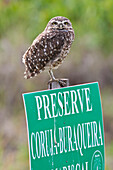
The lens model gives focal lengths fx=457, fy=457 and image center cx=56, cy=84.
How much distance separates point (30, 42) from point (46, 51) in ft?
16.0

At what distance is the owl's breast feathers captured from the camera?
3622mm

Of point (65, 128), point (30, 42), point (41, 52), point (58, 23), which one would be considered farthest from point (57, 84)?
point (30, 42)

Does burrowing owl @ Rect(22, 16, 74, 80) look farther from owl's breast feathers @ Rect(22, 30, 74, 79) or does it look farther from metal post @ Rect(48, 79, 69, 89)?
metal post @ Rect(48, 79, 69, 89)

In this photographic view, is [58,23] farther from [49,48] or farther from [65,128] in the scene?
[65,128]

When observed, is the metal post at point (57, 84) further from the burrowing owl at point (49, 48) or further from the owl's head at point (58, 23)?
the owl's head at point (58, 23)

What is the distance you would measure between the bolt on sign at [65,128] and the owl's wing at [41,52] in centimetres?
68

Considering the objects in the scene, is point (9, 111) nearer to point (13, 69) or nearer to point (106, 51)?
point (13, 69)

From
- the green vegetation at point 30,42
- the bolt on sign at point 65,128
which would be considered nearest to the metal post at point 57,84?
the bolt on sign at point 65,128

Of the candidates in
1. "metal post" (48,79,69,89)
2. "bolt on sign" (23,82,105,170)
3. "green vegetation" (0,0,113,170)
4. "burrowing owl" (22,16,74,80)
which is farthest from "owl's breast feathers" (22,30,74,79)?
"green vegetation" (0,0,113,170)

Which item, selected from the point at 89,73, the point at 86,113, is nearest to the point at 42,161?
the point at 86,113

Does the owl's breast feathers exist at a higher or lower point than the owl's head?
lower

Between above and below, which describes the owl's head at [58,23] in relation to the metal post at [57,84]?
above

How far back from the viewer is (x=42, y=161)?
2893 mm

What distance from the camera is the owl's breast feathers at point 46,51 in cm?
362
